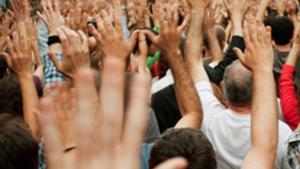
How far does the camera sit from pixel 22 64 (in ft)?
13.1

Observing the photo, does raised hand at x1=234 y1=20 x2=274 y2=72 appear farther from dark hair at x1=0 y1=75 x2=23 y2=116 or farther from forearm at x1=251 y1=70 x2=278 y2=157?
dark hair at x1=0 y1=75 x2=23 y2=116

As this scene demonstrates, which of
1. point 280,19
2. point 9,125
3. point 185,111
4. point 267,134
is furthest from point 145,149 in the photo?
point 280,19

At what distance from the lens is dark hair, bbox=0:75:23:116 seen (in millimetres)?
3631

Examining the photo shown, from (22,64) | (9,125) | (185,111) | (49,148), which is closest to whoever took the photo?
(49,148)

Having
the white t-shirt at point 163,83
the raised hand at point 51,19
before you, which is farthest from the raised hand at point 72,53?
the raised hand at point 51,19

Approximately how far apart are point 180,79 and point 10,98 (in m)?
1.01

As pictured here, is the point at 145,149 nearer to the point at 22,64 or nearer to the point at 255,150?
the point at 255,150

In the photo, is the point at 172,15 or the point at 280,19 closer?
the point at 172,15

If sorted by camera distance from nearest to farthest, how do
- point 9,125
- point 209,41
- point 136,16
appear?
point 9,125, point 209,41, point 136,16

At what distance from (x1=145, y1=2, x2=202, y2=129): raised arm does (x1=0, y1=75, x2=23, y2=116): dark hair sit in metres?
0.86

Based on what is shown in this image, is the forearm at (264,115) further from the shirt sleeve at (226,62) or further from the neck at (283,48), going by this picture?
the neck at (283,48)

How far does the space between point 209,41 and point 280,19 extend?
1200 mm

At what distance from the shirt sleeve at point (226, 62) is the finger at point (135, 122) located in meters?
3.42

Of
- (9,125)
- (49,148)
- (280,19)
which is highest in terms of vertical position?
(49,148)
